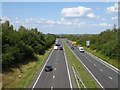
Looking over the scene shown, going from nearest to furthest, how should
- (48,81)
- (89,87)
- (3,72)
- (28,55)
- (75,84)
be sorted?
(89,87)
(75,84)
(48,81)
(3,72)
(28,55)

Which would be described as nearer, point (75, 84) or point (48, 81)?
point (75, 84)

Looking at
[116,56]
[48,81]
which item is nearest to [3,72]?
[48,81]

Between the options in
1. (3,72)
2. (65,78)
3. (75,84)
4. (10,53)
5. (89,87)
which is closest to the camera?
(89,87)

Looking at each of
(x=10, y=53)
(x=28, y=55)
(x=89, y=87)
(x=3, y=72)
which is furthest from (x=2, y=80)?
(x=28, y=55)

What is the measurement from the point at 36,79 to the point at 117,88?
11.7m

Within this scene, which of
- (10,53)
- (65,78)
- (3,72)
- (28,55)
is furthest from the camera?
(28,55)

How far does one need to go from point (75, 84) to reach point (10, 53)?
608 inches

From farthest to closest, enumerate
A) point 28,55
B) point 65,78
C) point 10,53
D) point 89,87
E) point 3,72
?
1. point 28,55
2. point 10,53
3. point 3,72
4. point 65,78
5. point 89,87

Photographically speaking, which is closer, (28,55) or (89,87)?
(89,87)

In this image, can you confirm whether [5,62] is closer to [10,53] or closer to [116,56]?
[10,53]

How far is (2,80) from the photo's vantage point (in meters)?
29.8

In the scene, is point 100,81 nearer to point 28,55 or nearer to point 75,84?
point 75,84

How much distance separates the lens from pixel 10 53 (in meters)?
38.2

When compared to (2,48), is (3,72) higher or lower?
lower
